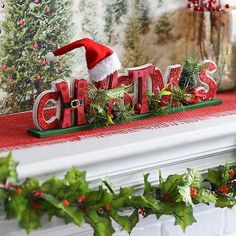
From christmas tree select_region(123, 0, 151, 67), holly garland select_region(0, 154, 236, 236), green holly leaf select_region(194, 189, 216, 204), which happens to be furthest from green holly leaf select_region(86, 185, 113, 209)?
christmas tree select_region(123, 0, 151, 67)

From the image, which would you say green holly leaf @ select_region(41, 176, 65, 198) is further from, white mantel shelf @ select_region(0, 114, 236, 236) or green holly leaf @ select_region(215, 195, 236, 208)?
green holly leaf @ select_region(215, 195, 236, 208)

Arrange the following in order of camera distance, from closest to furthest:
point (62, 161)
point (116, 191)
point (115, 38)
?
1. point (62, 161)
2. point (116, 191)
3. point (115, 38)

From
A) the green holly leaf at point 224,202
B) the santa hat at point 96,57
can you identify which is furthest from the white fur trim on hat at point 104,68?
the green holly leaf at point 224,202

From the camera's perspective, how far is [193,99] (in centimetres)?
138

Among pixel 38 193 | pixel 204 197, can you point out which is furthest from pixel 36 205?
pixel 204 197

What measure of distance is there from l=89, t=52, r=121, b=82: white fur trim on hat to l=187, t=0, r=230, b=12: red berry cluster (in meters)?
0.36

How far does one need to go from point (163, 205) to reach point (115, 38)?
1.39 feet

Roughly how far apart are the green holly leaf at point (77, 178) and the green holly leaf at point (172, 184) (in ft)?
0.63

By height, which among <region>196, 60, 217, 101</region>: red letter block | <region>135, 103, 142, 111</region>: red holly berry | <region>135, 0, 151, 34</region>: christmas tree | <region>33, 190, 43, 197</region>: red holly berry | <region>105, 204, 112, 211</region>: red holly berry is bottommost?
<region>105, 204, 112, 211</region>: red holly berry

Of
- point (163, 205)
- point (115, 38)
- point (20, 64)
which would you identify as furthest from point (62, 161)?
point (115, 38)

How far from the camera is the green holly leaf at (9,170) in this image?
0.98 m

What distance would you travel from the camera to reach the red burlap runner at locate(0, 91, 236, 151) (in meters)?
1.17

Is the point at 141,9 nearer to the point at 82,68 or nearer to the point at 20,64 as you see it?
the point at 82,68

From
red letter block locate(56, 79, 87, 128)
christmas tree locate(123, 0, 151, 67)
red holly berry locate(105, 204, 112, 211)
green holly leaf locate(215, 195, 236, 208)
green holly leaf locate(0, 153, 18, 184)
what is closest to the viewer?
green holly leaf locate(0, 153, 18, 184)
